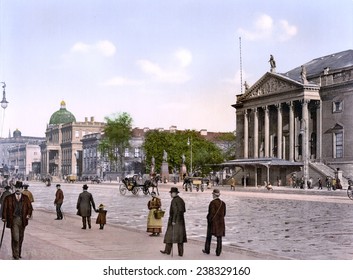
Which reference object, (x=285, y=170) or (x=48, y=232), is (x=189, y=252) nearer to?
(x=48, y=232)

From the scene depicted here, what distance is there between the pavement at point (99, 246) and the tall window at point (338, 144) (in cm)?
4826

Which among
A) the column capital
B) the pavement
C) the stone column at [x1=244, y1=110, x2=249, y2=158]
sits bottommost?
the pavement

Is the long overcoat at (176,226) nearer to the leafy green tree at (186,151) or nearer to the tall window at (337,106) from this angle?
the tall window at (337,106)

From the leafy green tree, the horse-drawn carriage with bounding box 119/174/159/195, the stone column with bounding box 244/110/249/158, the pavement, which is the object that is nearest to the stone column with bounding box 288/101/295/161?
the stone column with bounding box 244/110/249/158

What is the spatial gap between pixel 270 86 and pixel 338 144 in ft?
44.7

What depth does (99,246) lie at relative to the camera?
16.5 meters

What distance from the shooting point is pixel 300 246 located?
664 inches

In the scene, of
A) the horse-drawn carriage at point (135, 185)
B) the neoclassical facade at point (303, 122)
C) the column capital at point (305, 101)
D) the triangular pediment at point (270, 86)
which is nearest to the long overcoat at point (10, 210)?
the horse-drawn carriage at point (135, 185)

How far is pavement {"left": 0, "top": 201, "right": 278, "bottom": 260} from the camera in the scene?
47.1ft

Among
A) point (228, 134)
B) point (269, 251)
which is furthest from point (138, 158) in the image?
point (269, 251)

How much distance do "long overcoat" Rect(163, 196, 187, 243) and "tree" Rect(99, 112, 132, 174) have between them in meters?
9.03

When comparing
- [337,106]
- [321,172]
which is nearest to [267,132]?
[337,106]

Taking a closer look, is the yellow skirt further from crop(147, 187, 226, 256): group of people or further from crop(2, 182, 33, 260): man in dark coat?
crop(2, 182, 33, 260): man in dark coat
